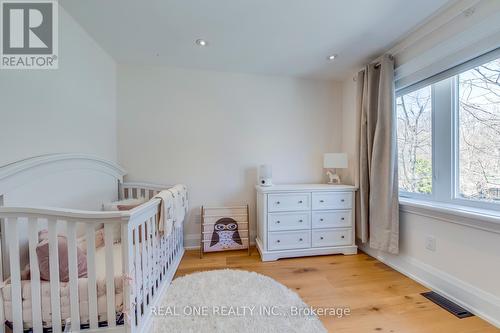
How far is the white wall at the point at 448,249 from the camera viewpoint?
1.37 m

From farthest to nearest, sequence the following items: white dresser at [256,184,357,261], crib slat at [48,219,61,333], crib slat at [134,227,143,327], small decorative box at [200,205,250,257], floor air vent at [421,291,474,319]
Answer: small decorative box at [200,205,250,257], white dresser at [256,184,357,261], floor air vent at [421,291,474,319], crib slat at [134,227,143,327], crib slat at [48,219,61,333]

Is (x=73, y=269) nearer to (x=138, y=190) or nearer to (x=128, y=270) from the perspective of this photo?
(x=128, y=270)

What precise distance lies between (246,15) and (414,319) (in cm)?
254

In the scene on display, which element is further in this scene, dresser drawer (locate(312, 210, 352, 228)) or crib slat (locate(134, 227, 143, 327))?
dresser drawer (locate(312, 210, 352, 228))

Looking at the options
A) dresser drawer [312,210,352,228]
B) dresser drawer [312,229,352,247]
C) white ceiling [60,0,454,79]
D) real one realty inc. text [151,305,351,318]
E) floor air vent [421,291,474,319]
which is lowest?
floor air vent [421,291,474,319]

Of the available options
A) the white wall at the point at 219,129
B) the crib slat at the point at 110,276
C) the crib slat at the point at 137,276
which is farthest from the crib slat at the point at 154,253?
the white wall at the point at 219,129

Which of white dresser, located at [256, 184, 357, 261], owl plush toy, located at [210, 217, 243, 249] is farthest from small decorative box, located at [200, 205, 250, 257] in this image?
white dresser, located at [256, 184, 357, 261]

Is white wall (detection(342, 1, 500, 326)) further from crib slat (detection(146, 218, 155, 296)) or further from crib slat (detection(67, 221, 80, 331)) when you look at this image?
crib slat (detection(67, 221, 80, 331))

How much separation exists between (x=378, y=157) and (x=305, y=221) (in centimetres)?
103

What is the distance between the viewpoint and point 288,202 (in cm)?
230

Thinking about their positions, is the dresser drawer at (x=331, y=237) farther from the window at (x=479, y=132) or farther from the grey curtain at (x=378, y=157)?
the window at (x=479, y=132)

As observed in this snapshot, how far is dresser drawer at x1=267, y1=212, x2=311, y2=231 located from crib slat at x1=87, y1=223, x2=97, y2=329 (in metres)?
1.58

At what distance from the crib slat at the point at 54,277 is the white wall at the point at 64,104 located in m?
0.56

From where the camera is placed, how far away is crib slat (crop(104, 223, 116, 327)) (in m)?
1.09
